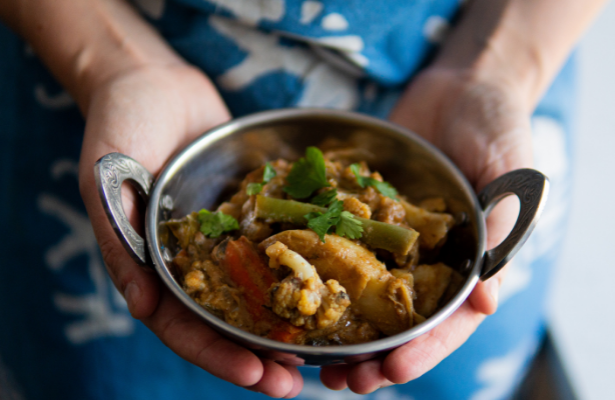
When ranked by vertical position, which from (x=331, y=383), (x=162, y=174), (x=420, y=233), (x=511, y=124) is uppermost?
(x=511, y=124)

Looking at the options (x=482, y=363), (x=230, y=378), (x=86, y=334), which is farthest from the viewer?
(x=482, y=363)

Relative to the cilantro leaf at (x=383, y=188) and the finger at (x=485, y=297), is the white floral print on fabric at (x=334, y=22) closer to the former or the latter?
the cilantro leaf at (x=383, y=188)

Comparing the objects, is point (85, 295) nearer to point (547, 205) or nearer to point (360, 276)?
point (360, 276)

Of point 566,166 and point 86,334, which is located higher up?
point 566,166

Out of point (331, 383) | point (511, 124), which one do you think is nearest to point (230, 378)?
point (331, 383)

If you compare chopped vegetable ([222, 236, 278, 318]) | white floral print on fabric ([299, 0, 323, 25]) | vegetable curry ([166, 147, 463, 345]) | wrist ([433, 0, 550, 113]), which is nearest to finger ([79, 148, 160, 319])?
vegetable curry ([166, 147, 463, 345])

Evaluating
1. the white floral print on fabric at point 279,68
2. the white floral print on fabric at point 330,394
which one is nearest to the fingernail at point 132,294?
the white floral print on fabric at point 279,68

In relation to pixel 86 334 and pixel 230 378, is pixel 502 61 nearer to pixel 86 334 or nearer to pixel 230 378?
pixel 230 378
